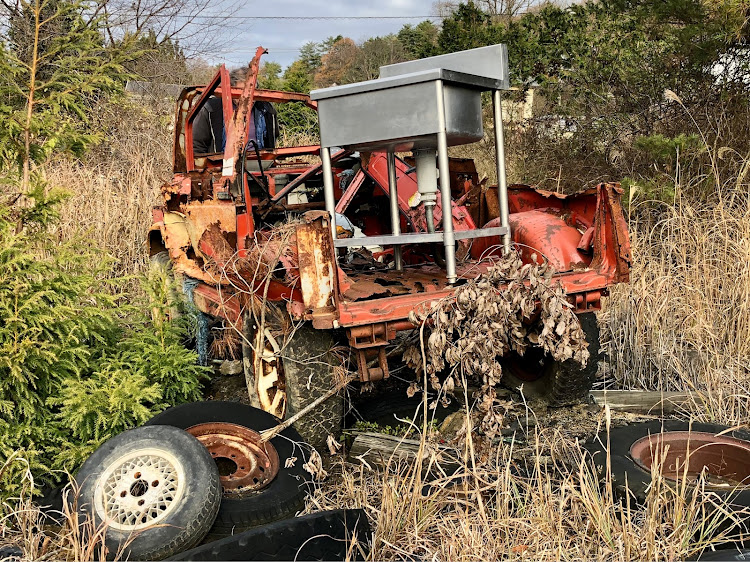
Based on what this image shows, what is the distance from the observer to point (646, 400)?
13.2ft

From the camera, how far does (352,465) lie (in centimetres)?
327

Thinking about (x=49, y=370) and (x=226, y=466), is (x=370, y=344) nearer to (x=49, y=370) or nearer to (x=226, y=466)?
(x=226, y=466)

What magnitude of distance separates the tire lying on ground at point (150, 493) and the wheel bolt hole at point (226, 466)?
0.47 metres

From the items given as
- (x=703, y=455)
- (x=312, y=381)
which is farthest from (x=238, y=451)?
(x=703, y=455)

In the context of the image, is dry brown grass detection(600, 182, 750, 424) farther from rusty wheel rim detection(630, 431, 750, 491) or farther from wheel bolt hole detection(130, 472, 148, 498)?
wheel bolt hole detection(130, 472, 148, 498)

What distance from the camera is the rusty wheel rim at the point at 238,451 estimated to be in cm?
307

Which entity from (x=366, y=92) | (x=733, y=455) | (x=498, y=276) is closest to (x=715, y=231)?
(x=733, y=455)

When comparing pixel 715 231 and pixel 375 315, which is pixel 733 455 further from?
pixel 715 231

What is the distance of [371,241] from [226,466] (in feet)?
4.47

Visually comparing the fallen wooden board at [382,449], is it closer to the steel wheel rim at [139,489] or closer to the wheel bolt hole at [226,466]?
the wheel bolt hole at [226,466]

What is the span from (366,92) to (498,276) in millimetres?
1149

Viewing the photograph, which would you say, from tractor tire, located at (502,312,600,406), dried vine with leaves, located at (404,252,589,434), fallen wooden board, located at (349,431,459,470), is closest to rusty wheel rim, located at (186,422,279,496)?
fallen wooden board, located at (349,431,459,470)

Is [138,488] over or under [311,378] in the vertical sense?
under

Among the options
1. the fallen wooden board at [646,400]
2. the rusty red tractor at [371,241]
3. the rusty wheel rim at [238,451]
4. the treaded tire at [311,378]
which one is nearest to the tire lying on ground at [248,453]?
Result: the rusty wheel rim at [238,451]
